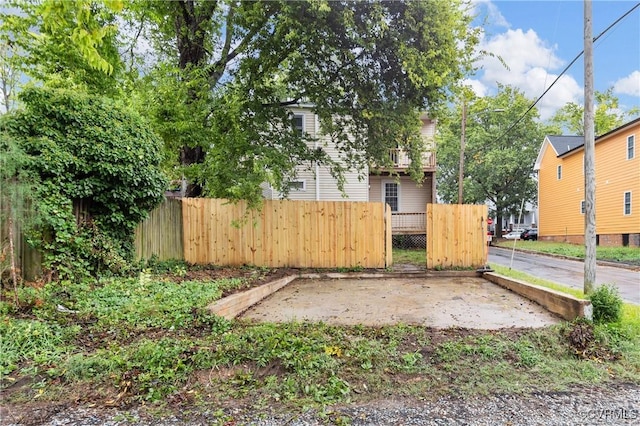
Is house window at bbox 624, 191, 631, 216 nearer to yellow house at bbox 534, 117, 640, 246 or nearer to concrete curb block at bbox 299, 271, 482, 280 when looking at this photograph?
yellow house at bbox 534, 117, 640, 246

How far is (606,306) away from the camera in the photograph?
3.85 m

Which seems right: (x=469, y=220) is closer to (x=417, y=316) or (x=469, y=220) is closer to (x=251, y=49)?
(x=417, y=316)

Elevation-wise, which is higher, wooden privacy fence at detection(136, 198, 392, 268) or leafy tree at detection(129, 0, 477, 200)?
leafy tree at detection(129, 0, 477, 200)

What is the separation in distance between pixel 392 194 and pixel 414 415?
13488 millimetres

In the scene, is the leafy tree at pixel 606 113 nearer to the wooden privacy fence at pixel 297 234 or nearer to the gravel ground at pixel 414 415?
the wooden privacy fence at pixel 297 234

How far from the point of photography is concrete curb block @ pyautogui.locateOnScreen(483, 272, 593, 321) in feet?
13.0

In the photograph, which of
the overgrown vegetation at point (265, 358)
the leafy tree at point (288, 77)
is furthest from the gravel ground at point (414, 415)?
the leafy tree at point (288, 77)

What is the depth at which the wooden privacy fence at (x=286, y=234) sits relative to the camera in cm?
793

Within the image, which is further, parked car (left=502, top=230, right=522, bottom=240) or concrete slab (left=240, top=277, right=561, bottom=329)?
parked car (left=502, top=230, right=522, bottom=240)

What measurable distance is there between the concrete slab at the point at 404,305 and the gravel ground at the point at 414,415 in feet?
5.16

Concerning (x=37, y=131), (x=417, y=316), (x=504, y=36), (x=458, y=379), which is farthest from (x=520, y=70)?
(x=37, y=131)

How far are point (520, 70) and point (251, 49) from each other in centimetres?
900

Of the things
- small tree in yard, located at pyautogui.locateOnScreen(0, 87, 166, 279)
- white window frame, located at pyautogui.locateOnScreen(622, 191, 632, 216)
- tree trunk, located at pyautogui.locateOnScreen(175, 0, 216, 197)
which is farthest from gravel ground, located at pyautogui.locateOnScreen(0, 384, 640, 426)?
white window frame, located at pyautogui.locateOnScreen(622, 191, 632, 216)

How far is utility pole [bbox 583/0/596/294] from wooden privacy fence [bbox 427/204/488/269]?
3.78 meters
